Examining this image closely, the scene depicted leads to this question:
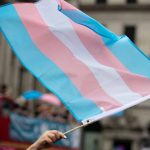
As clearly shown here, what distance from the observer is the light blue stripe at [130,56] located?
21.6 feet

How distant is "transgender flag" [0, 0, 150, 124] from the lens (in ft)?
20.4

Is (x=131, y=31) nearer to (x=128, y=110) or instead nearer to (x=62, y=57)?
(x=128, y=110)

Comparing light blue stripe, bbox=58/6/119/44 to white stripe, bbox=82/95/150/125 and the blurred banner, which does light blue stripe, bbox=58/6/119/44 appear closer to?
white stripe, bbox=82/95/150/125

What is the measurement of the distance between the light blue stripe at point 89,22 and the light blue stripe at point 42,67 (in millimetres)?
506

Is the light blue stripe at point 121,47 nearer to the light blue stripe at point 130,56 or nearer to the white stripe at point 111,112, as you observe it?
the light blue stripe at point 130,56

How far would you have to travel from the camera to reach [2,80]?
119 feet

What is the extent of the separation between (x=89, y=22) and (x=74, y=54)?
1.31 feet

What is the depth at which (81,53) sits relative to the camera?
6676 millimetres

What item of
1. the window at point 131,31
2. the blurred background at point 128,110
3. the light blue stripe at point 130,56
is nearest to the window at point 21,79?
the blurred background at point 128,110

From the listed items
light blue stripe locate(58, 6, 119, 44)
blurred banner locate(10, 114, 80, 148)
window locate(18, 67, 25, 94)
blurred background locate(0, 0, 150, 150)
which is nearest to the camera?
light blue stripe locate(58, 6, 119, 44)

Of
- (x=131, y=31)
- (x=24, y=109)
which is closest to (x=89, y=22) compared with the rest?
(x=24, y=109)

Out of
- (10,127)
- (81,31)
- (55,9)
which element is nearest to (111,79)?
(81,31)

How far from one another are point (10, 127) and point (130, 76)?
15.0 metres

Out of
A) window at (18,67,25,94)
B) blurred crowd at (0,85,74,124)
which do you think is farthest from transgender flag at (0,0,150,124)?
window at (18,67,25,94)
